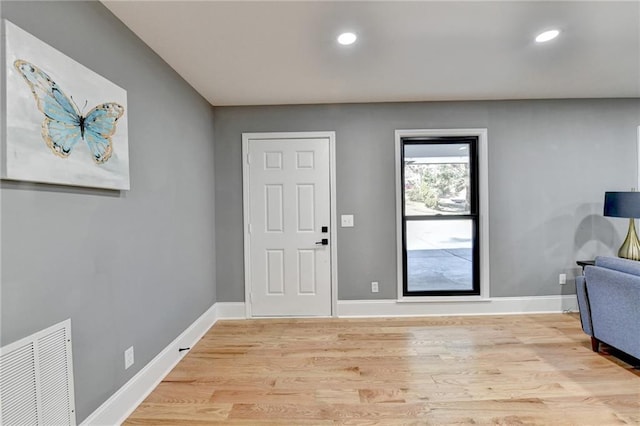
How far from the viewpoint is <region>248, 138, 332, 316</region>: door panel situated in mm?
3463

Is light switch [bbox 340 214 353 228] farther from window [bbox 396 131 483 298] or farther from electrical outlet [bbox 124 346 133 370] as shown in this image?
electrical outlet [bbox 124 346 133 370]

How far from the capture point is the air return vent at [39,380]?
1.10m

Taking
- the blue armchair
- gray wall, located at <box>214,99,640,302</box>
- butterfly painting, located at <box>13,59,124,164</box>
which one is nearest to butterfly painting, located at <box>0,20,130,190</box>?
butterfly painting, located at <box>13,59,124,164</box>

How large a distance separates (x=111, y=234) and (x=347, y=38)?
197 centimetres

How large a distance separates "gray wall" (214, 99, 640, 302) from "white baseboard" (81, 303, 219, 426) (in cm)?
91

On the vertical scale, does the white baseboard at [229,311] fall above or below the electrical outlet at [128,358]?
below

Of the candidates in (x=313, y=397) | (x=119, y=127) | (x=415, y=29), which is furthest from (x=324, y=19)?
(x=313, y=397)

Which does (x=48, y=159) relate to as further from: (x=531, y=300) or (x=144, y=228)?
(x=531, y=300)

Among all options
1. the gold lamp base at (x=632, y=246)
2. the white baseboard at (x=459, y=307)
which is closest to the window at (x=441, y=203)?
the white baseboard at (x=459, y=307)

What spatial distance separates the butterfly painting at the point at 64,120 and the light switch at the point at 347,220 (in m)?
2.34

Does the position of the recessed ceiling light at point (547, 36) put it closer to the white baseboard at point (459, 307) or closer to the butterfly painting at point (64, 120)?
the white baseboard at point (459, 307)

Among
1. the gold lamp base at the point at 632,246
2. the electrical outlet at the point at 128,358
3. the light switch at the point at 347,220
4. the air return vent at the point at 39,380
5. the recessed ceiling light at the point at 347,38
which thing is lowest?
the electrical outlet at the point at 128,358

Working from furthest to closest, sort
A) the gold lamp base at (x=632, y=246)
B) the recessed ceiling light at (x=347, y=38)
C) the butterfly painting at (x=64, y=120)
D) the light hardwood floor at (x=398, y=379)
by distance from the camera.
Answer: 1. the gold lamp base at (x=632, y=246)
2. the recessed ceiling light at (x=347, y=38)
3. the light hardwood floor at (x=398, y=379)
4. the butterfly painting at (x=64, y=120)

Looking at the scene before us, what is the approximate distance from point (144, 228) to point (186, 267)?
0.76 meters
